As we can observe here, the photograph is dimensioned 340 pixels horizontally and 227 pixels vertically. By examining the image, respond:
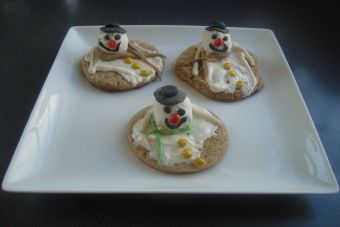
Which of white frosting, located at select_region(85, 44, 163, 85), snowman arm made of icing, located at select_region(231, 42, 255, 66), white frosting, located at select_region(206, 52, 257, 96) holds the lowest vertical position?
white frosting, located at select_region(85, 44, 163, 85)

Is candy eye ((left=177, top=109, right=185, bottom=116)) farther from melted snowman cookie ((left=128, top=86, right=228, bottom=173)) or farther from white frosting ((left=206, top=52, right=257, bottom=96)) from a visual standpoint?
white frosting ((left=206, top=52, right=257, bottom=96))

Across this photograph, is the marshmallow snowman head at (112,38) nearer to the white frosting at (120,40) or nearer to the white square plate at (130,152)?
the white frosting at (120,40)

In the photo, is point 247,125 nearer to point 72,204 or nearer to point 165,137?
point 165,137

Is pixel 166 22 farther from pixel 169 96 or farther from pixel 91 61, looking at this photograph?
pixel 169 96

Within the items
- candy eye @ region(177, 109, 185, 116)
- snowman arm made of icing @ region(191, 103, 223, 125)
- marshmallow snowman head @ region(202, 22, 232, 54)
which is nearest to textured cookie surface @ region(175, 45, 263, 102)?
marshmallow snowman head @ region(202, 22, 232, 54)

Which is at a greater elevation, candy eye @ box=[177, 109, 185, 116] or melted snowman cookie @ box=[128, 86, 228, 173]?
candy eye @ box=[177, 109, 185, 116]

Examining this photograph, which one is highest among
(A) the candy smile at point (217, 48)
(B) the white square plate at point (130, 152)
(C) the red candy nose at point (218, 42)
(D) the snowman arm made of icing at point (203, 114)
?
(C) the red candy nose at point (218, 42)

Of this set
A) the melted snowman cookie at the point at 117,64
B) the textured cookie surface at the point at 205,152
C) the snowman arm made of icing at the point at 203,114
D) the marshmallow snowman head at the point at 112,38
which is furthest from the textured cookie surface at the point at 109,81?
the snowman arm made of icing at the point at 203,114
